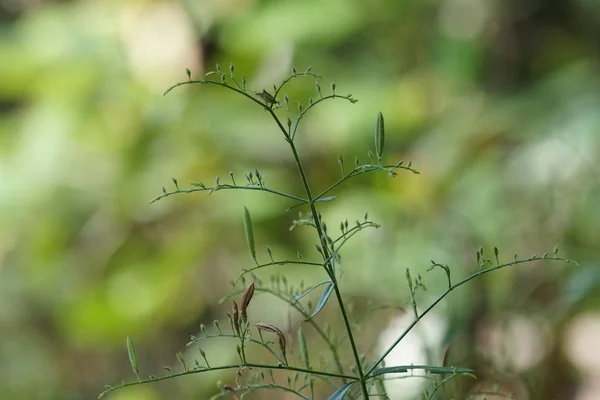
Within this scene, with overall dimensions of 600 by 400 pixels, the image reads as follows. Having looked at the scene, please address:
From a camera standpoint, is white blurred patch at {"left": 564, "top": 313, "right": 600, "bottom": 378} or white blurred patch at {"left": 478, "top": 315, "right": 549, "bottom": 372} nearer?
white blurred patch at {"left": 478, "top": 315, "right": 549, "bottom": 372}

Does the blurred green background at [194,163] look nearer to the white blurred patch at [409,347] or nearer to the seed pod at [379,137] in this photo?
the white blurred patch at [409,347]

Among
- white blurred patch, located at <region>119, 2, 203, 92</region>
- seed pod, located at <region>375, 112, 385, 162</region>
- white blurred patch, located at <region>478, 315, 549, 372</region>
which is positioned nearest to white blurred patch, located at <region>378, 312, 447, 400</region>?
white blurred patch, located at <region>478, 315, 549, 372</region>

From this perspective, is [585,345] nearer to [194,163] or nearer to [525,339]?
[525,339]

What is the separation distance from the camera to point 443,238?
39.4 inches

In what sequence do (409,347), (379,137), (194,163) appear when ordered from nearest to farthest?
(379,137) < (409,347) < (194,163)

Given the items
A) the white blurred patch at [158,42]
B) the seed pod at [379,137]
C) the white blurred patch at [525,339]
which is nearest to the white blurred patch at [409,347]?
the white blurred patch at [525,339]

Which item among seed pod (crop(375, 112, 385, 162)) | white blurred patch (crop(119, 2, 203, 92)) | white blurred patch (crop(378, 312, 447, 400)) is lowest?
seed pod (crop(375, 112, 385, 162))

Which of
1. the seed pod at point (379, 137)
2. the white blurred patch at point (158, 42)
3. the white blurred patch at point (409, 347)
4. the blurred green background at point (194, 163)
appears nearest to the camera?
the seed pod at point (379, 137)

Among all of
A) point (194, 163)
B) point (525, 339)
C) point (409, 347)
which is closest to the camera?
point (409, 347)

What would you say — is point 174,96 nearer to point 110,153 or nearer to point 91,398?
point 110,153

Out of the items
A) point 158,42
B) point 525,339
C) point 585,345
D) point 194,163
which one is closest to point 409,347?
point 525,339

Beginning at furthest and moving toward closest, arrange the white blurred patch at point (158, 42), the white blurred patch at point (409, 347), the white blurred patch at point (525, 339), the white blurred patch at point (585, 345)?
the white blurred patch at point (158, 42) → the white blurred patch at point (585, 345) → the white blurred patch at point (525, 339) → the white blurred patch at point (409, 347)

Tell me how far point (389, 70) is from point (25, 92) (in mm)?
642

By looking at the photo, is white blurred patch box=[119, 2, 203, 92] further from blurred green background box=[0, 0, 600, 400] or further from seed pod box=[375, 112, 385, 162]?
seed pod box=[375, 112, 385, 162]
